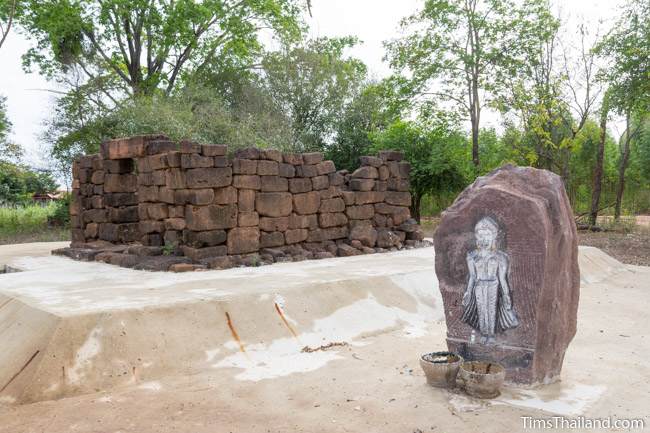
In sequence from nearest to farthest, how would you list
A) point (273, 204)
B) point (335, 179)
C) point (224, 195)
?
point (224, 195) → point (273, 204) → point (335, 179)

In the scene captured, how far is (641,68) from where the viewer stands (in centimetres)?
1396

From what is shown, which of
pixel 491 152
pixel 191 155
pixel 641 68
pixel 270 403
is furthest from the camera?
pixel 491 152

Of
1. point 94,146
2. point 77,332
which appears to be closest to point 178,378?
point 77,332

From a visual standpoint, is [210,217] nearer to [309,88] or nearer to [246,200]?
[246,200]

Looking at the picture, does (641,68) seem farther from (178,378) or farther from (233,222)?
(178,378)

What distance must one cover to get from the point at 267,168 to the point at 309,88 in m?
15.0

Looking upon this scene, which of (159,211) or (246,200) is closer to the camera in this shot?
(246,200)

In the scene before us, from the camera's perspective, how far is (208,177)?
31.8ft

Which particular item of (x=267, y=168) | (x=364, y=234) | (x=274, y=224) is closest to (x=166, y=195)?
(x=267, y=168)

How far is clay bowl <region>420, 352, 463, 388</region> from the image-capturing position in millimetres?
4566

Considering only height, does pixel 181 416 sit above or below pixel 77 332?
below

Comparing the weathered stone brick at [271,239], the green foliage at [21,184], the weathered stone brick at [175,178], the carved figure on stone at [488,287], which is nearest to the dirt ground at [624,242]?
the weathered stone brick at [271,239]

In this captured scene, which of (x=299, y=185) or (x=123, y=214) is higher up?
(x=299, y=185)

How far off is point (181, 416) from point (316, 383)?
1.24 m
